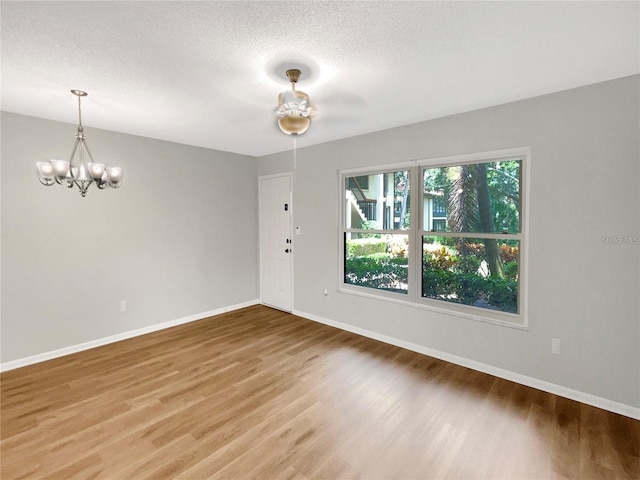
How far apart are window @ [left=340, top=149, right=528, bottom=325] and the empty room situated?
0.07 feet

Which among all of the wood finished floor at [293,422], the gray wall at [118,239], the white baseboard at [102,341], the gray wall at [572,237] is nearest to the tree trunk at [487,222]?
the gray wall at [572,237]

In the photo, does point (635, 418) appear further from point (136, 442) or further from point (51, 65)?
point (51, 65)

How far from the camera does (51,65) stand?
208cm

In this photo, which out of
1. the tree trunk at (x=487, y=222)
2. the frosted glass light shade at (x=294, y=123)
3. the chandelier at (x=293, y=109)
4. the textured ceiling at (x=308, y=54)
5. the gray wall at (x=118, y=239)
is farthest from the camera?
the gray wall at (x=118, y=239)

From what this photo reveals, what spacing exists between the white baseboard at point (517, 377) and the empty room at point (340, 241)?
0.06 feet

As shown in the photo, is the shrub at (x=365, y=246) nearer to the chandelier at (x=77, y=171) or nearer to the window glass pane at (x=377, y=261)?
the window glass pane at (x=377, y=261)

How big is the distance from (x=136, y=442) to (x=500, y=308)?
3.11 m

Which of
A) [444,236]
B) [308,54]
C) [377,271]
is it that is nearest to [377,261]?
[377,271]

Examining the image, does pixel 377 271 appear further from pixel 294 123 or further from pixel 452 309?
pixel 294 123

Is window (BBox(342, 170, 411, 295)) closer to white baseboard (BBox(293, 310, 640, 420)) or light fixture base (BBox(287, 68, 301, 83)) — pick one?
white baseboard (BBox(293, 310, 640, 420))

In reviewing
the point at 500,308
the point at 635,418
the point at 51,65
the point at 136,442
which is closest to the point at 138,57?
the point at 51,65

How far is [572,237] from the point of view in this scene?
2.43 metres

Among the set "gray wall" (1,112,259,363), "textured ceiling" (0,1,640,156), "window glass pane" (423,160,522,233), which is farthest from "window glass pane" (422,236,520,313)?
"gray wall" (1,112,259,363)

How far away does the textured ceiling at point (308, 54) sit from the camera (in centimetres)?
156
